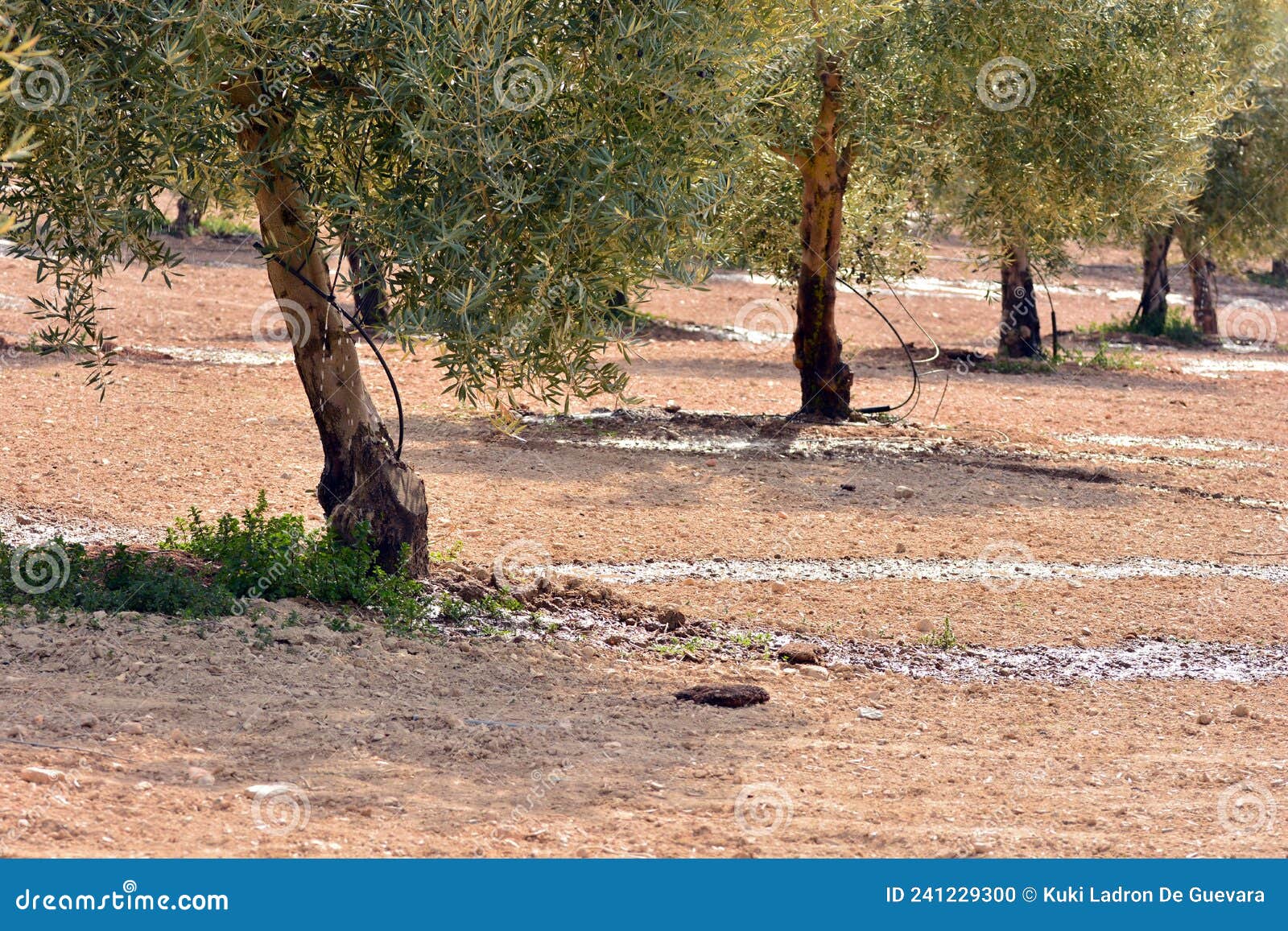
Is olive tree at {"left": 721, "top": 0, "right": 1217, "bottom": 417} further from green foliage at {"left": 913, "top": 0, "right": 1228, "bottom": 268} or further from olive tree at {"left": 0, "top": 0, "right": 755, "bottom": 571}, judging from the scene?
olive tree at {"left": 0, "top": 0, "right": 755, "bottom": 571}

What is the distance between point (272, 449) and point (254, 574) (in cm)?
459

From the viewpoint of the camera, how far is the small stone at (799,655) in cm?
752

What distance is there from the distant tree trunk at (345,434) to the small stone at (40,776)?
9.67ft

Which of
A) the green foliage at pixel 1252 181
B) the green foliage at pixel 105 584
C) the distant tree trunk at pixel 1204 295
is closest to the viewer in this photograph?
the green foliage at pixel 105 584

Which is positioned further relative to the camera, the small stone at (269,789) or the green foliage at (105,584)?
the green foliage at (105,584)

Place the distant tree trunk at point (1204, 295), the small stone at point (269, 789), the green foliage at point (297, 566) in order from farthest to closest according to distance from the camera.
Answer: the distant tree trunk at point (1204, 295), the green foliage at point (297, 566), the small stone at point (269, 789)

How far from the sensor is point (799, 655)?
752 cm

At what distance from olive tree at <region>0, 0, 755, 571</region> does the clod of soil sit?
5.54ft

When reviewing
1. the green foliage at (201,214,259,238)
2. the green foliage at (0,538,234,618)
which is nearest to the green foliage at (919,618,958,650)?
the green foliage at (0,538,234,618)

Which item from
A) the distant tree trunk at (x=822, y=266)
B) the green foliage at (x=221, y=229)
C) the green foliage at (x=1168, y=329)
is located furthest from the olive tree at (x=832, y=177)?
the green foliage at (x=221, y=229)

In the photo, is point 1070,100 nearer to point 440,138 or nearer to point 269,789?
point 440,138

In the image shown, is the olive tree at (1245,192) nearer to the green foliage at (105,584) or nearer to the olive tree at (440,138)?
the olive tree at (440,138)

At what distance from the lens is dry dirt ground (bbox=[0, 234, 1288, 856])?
5070 millimetres

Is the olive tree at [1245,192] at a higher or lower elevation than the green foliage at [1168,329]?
higher
